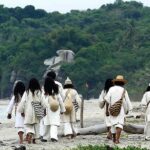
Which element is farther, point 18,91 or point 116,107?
point 18,91

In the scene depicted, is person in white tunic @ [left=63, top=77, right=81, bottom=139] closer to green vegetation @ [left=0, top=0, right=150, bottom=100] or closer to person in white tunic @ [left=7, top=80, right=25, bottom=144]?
person in white tunic @ [left=7, top=80, right=25, bottom=144]

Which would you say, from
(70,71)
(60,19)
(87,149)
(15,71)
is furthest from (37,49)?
(87,149)

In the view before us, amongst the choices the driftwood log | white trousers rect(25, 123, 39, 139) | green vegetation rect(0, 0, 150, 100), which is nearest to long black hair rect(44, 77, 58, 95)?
white trousers rect(25, 123, 39, 139)

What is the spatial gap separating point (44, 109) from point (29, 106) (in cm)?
36

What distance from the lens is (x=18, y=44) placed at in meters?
99.7

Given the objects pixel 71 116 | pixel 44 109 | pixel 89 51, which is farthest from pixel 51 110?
pixel 89 51

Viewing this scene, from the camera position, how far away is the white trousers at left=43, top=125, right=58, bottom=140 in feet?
55.7

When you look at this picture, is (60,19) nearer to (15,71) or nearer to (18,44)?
(18,44)

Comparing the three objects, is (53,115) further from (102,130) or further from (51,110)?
(102,130)

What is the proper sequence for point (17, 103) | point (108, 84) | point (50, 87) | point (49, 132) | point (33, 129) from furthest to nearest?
1. point (108, 84)
2. point (49, 132)
3. point (50, 87)
4. point (17, 103)
5. point (33, 129)

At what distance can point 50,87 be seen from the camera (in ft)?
55.8

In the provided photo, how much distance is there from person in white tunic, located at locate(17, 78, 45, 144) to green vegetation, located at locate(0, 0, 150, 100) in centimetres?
5309

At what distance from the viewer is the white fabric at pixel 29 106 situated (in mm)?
16266

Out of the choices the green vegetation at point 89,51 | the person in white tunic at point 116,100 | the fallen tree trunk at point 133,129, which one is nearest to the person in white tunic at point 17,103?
the person in white tunic at point 116,100
